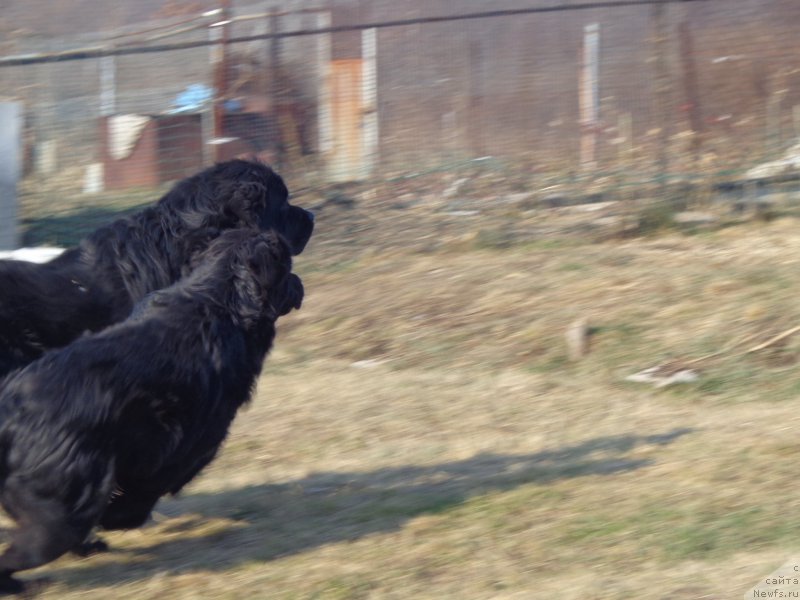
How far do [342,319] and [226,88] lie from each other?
3.68 m

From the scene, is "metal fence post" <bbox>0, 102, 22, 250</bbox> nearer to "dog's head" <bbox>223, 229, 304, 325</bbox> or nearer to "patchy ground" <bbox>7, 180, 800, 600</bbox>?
"patchy ground" <bbox>7, 180, 800, 600</bbox>

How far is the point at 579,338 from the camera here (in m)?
7.94

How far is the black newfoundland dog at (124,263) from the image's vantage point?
16.5 feet

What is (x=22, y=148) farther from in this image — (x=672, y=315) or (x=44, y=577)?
(x=44, y=577)

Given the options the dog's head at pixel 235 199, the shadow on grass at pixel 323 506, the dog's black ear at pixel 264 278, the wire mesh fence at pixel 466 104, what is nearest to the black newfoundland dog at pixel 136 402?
the dog's black ear at pixel 264 278

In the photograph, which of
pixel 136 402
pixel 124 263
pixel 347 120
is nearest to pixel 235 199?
pixel 124 263

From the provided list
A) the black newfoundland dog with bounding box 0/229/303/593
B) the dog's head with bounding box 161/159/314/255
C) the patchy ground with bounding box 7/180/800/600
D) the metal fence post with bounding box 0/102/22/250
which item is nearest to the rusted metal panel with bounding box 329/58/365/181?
the patchy ground with bounding box 7/180/800/600

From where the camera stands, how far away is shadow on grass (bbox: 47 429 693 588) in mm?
4805

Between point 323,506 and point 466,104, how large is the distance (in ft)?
23.2

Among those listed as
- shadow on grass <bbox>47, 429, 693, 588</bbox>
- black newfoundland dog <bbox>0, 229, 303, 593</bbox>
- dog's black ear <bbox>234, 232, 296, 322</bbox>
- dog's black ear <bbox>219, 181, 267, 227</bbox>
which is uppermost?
dog's black ear <bbox>219, 181, 267, 227</bbox>

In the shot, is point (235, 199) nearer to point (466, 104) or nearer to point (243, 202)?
point (243, 202)

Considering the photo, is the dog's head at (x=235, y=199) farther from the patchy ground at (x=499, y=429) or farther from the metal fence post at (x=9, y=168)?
the metal fence post at (x=9, y=168)

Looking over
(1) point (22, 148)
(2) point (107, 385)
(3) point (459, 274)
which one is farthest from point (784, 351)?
(1) point (22, 148)

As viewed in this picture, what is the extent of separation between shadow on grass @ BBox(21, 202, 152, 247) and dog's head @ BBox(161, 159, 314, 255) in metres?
6.12
